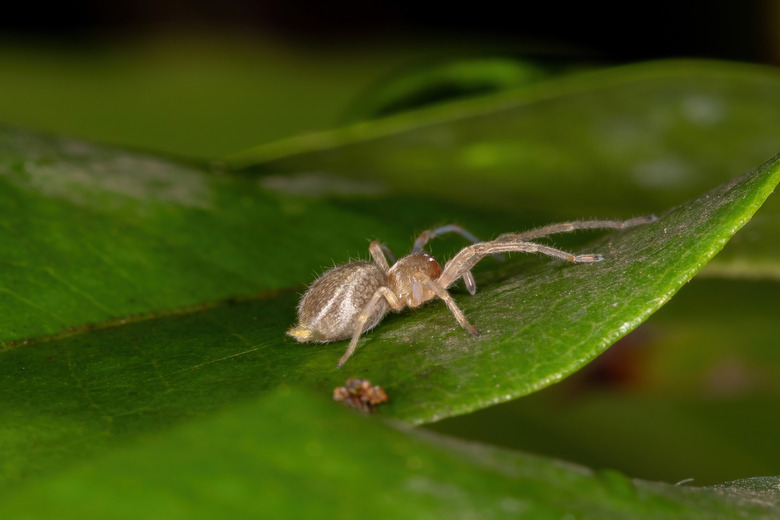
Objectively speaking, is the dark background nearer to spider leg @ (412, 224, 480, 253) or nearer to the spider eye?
spider leg @ (412, 224, 480, 253)

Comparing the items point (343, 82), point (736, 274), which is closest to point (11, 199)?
point (736, 274)

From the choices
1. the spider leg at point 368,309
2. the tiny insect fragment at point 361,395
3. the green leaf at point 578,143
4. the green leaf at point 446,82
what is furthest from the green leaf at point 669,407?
the tiny insect fragment at point 361,395

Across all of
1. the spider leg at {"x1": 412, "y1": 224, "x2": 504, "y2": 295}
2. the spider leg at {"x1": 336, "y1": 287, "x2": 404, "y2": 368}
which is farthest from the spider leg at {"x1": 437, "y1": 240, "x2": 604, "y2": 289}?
the spider leg at {"x1": 412, "y1": 224, "x2": 504, "y2": 295}

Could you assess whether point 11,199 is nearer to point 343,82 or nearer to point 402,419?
point 402,419

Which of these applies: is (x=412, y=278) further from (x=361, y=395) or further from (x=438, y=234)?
(x=361, y=395)

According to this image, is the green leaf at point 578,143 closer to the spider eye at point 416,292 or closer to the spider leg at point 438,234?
the spider leg at point 438,234

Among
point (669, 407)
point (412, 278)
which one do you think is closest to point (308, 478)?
point (412, 278)
